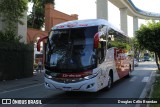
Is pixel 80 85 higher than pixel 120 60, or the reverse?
pixel 120 60

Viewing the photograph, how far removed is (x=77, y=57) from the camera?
44.5ft

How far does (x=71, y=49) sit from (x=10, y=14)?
15278 mm

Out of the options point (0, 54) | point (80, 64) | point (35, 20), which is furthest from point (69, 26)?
point (35, 20)

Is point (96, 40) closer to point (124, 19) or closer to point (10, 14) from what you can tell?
point (10, 14)

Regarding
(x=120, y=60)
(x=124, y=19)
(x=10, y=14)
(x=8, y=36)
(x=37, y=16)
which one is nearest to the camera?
(x=120, y=60)

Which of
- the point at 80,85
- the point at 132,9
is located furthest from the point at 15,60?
the point at 132,9

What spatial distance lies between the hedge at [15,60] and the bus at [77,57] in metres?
11.8

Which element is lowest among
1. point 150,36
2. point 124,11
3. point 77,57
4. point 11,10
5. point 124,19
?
point 77,57

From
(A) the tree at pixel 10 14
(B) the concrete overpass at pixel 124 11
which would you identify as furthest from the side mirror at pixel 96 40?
(B) the concrete overpass at pixel 124 11

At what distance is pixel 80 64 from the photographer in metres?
13.5

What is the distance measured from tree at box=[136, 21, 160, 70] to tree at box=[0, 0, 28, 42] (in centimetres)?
998

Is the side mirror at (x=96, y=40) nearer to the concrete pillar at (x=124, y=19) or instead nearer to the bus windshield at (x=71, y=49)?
the bus windshield at (x=71, y=49)

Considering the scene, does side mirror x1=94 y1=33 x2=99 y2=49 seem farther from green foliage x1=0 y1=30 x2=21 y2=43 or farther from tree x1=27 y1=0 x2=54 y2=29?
tree x1=27 y1=0 x2=54 y2=29

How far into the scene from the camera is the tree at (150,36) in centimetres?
2636
